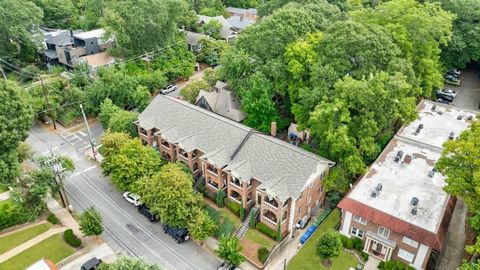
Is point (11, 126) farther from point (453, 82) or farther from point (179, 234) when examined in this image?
point (453, 82)

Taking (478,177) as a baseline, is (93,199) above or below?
below

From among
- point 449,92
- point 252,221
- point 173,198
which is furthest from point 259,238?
point 449,92

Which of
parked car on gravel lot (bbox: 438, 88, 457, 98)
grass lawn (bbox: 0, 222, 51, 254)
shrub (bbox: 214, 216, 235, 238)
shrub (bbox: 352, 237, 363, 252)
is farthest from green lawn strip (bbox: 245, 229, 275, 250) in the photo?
parked car on gravel lot (bbox: 438, 88, 457, 98)

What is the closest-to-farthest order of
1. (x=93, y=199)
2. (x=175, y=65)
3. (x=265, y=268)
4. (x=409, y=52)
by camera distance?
(x=265, y=268) < (x=93, y=199) < (x=409, y=52) < (x=175, y=65)

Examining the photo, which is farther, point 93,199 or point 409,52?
point 409,52

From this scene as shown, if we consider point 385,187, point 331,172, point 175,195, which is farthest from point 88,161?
point 385,187

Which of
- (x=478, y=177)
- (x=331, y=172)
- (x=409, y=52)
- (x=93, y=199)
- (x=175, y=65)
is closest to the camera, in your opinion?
(x=478, y=177)

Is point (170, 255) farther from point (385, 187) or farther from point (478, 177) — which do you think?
point (478, 177)
